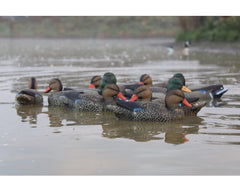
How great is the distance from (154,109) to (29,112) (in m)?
2.68

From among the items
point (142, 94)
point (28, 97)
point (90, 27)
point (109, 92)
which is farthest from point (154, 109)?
point (90, 27)

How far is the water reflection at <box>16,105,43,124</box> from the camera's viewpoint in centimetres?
885

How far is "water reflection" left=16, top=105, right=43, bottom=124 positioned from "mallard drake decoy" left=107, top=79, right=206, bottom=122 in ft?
5.04

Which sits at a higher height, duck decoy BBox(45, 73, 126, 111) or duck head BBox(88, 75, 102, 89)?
duck head BBox(88, 75, 102, 89)

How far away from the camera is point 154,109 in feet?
27.5

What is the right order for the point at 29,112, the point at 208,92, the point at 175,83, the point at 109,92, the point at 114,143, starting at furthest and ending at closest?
the point at 208,92, the point at 175,83, the point at 29,112, the point at 109,92, the point at 114,143

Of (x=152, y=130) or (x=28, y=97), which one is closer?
(x=152, y=130)

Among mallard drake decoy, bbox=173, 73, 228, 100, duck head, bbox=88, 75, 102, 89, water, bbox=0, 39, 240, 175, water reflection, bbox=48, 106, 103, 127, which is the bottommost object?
water, bbox=0, 39, 240, 175

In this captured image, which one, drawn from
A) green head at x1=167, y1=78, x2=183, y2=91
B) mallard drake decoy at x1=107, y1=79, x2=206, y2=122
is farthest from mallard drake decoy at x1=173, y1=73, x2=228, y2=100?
mallard drake decoy at x1=107, y1=79, x2=206, y2=122

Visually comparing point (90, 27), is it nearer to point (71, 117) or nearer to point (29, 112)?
point (29, 112)

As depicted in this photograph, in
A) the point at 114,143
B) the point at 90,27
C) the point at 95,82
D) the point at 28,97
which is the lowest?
the point at 114,143

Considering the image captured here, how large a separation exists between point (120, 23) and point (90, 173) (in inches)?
1748

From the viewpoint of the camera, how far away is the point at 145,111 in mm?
8344

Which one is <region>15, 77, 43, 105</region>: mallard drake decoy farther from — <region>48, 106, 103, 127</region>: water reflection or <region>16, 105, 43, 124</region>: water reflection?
<region>48, 106, 103, 127</region>: water reflection
